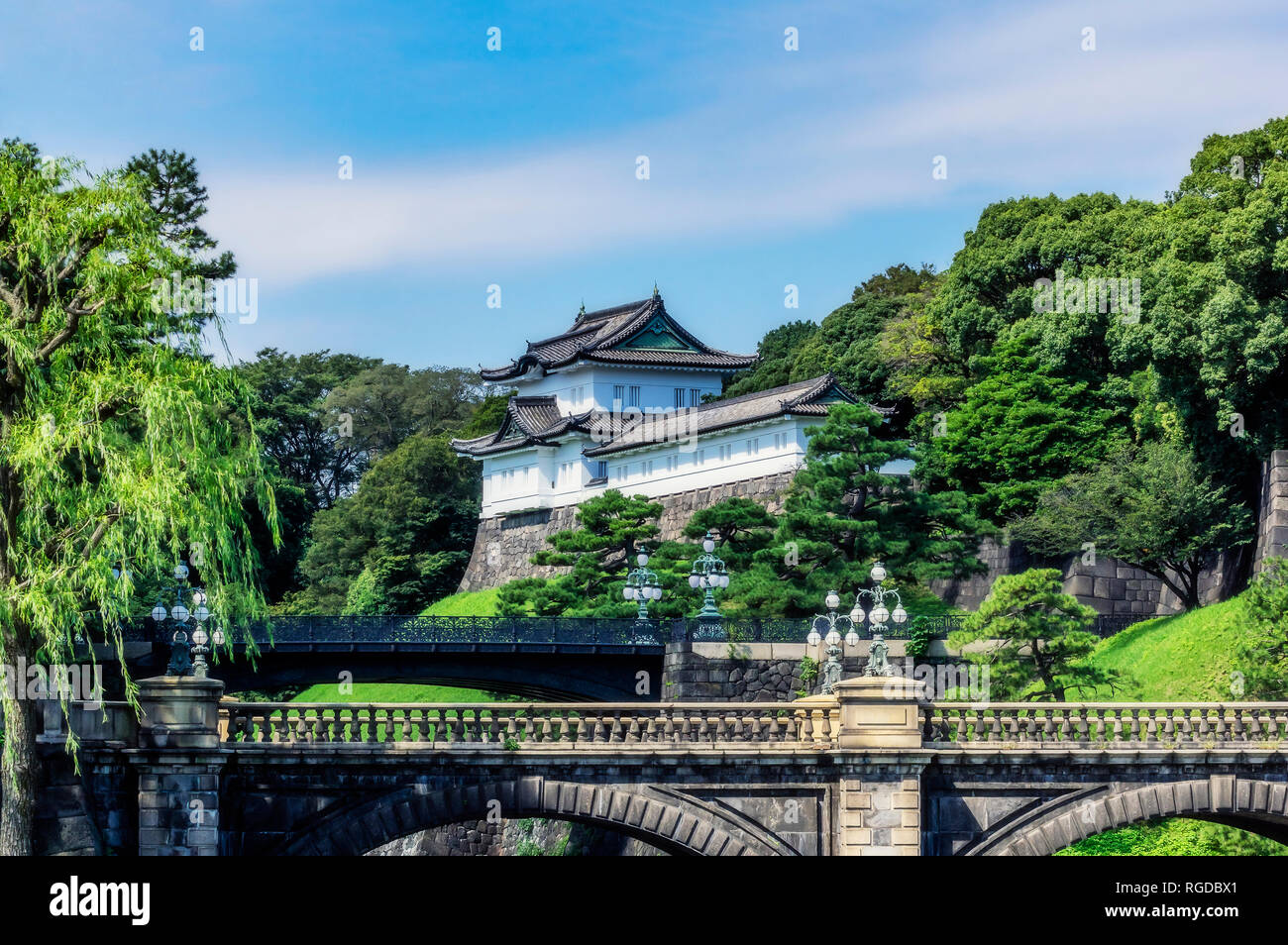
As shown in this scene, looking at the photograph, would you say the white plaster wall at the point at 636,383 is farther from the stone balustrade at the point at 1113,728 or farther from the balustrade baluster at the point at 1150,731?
the balustrade baluster at the point at 1150,731

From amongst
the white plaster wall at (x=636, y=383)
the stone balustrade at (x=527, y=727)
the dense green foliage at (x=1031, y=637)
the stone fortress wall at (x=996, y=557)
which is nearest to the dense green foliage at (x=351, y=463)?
the stone fortress wall at (x=996, y=557)

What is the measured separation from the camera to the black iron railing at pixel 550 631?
56.0 m

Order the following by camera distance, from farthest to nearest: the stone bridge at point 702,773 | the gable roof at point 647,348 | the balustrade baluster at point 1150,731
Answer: the gable roof at point 647,348 → the balustrade baluster at point 1150,731 → the stone bridge at point 702,773

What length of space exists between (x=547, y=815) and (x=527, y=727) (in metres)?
1.59

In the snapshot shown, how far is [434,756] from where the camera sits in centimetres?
3600

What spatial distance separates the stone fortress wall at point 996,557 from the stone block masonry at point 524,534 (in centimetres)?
4

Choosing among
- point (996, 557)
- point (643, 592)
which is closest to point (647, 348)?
point (996, 557)

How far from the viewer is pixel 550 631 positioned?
58.2 m

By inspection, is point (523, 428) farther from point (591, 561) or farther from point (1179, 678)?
point (1179, 678)

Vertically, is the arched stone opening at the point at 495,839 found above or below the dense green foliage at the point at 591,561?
below

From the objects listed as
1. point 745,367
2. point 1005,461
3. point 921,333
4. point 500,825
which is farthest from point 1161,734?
point 745,367

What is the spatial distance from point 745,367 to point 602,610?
107 feet
